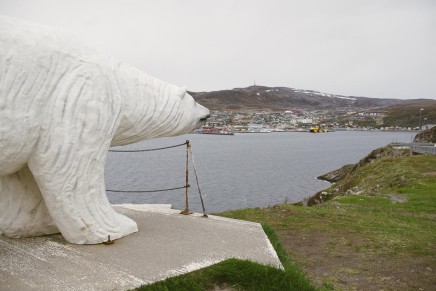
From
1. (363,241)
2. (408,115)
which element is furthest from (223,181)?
(408,115)

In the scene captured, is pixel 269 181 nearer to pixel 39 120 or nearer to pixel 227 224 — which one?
pixel 227 224

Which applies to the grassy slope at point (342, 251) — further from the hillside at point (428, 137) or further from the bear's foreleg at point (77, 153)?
the hillside at point (428, 137)

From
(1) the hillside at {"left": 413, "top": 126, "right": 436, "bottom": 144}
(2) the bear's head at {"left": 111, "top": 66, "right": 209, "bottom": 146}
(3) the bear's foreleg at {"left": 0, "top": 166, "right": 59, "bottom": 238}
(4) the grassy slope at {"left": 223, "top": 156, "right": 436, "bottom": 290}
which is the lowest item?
(1) the hillside at {"left": 413, "top": 126, "right": 436, "bottom": 144}

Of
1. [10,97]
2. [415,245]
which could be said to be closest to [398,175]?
[415,245]

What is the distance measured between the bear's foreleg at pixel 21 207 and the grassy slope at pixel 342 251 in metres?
2.22

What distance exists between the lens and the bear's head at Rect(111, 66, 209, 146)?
5.59 metres

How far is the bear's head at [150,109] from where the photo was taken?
18.3 feet

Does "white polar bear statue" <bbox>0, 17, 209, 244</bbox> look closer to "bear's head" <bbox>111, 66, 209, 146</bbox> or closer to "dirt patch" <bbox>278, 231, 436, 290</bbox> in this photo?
"bear's head" <bbox>111, 66, 209, 146</bbox>

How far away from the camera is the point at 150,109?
587 centimetres

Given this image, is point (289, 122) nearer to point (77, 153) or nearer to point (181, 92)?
point (181, 92)

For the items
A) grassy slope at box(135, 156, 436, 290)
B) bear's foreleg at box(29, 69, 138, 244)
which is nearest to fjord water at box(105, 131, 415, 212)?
grassy slope at box(135, 156, 436, 290)

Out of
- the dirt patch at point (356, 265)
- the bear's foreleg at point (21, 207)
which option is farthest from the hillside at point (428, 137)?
the bear's foreleg at point (21, 207)

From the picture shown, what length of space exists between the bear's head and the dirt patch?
263cm

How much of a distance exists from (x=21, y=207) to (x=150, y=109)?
2.09 meters
